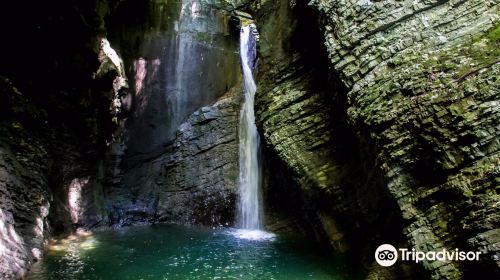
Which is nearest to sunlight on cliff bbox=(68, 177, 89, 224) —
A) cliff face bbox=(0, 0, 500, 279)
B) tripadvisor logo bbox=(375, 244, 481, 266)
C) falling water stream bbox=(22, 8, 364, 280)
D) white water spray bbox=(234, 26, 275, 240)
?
cliff face bbox=(0, 0, 500, 279)

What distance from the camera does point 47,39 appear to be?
38.6 ft

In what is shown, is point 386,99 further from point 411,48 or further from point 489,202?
point 489,202

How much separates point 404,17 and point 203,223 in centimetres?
1074

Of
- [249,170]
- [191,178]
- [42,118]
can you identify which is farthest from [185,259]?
[191,178]

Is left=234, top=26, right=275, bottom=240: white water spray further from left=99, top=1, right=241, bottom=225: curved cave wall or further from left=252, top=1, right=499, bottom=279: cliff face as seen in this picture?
left=252, top=1, right=499, bottom=279: cliff face

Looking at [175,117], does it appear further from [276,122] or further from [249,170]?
[276,122]

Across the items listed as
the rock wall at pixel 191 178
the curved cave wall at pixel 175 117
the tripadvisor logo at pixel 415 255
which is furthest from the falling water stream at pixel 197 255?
the curved cave wall at pixel 175 117

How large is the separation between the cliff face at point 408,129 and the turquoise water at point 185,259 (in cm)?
122

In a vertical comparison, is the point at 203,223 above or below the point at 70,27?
below

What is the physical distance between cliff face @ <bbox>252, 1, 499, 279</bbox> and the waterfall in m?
4.77

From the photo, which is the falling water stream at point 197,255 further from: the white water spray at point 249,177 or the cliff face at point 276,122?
the cliff face at point 276,122

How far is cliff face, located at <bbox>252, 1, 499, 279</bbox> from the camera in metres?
6.60

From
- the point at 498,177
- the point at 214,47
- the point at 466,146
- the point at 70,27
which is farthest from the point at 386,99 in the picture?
the point at 214,47

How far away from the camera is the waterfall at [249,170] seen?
1567cm
